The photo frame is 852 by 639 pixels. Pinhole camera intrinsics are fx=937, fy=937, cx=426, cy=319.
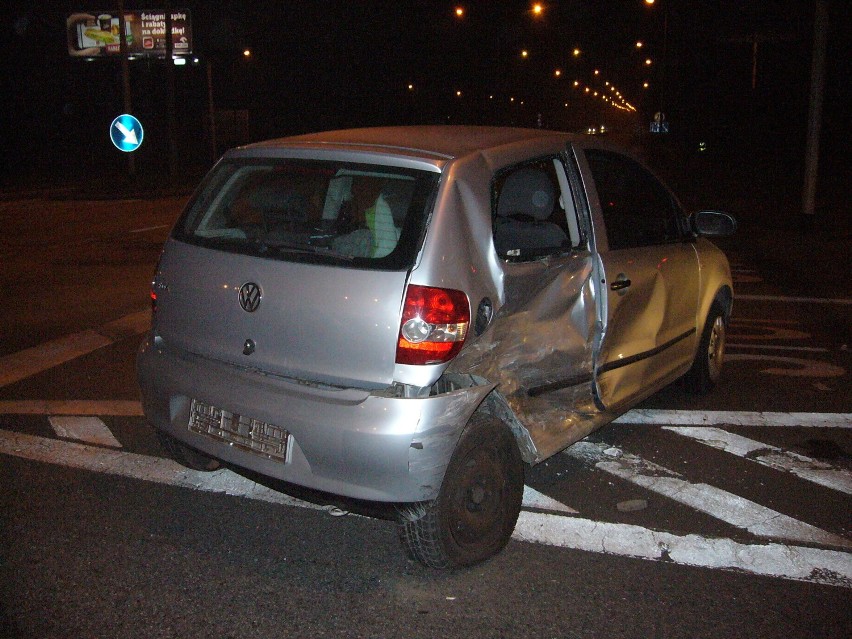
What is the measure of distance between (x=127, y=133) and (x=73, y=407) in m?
20.2

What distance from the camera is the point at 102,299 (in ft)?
31.9

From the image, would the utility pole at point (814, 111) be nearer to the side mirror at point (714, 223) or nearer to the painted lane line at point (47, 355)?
the side mirror at point (714, 223)

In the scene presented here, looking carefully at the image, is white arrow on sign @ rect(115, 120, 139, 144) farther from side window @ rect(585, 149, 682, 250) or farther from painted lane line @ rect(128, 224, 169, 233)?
side window @ rect(585, 149, 682, 250)

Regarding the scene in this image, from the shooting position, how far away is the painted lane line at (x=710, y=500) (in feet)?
14.3

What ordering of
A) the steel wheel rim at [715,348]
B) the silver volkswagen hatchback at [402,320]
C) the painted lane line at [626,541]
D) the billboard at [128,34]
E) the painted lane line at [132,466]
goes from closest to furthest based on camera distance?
1. the silver volkswagen hatchback at [402,320]
2. the painted lane line at [626,541]
3. the painted lane line at [132,466]
4. the steel wheel rim at [715,348]
5. the billboard at [128,34]

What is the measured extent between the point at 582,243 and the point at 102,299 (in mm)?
6551

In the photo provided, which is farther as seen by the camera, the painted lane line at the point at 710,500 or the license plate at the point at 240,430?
the painted lane line at the point at 710,500

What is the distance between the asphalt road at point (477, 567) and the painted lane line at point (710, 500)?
1cm

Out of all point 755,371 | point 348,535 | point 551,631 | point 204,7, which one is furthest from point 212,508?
point 204,7

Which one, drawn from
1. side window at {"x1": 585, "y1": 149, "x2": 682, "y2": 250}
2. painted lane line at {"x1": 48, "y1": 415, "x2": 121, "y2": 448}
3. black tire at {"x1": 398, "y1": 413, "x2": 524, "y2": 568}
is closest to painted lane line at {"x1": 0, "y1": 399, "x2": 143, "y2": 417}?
painted lane line at {"x1": 48, "y1": 415, "x2": 121, "y2": 448}

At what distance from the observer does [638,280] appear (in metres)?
4.98

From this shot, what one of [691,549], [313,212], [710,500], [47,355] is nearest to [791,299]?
[710,500]

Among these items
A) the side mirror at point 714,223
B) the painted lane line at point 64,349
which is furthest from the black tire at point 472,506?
the painted lane line at point 64,349

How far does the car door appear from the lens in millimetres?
4742
